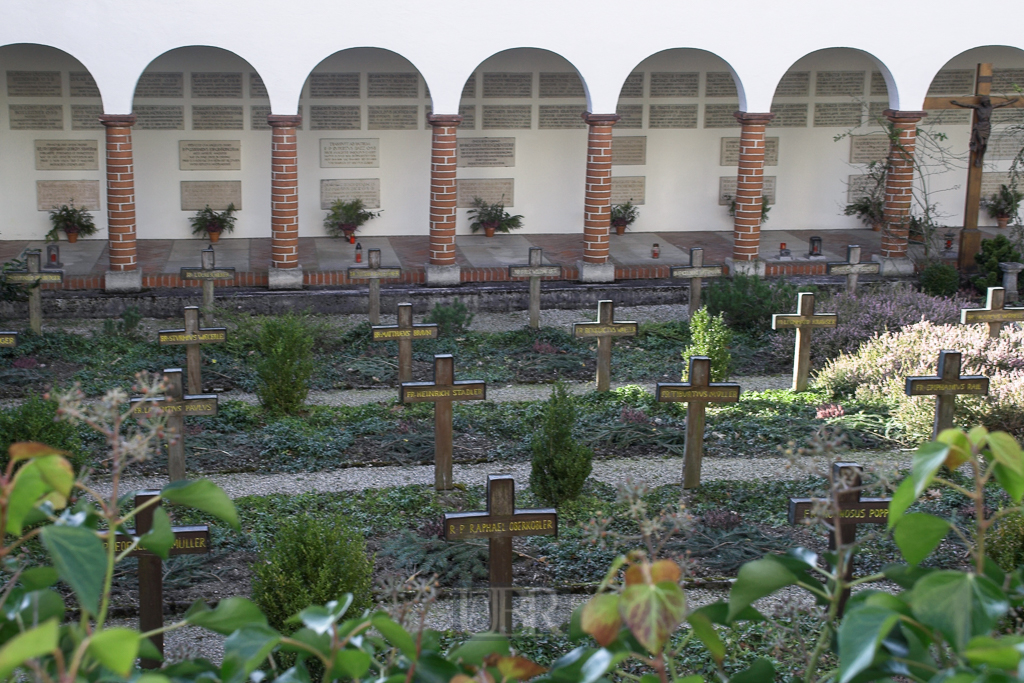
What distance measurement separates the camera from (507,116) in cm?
1532

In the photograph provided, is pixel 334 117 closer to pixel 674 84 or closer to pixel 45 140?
pixel 45 140

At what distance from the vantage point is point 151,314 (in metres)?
12.0

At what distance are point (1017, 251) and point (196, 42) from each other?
397 inches

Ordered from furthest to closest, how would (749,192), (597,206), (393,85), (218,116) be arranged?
(393,85) < (218,116) < (749,192) < (597,206)

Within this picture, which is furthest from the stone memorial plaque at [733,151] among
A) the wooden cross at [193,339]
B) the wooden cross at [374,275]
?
the wooden cross at [193,339]

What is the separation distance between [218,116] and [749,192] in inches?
279

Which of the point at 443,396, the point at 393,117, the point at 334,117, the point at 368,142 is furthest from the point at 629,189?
the point at 443,396

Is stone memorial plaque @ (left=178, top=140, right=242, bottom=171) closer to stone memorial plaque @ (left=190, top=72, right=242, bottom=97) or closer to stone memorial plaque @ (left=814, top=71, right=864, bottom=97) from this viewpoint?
stone memorial plaque @ (left=190, top=72, right=242, bottom=97)

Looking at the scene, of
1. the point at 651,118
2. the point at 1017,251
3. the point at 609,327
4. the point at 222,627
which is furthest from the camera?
the point at 651,118

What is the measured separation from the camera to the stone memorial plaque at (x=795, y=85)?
1582 cm

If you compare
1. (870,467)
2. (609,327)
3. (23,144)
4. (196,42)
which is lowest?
(870,467)

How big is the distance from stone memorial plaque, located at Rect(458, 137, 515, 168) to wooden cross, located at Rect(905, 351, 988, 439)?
29.7 feet

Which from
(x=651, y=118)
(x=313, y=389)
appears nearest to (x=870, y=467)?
(x=313, y=389)

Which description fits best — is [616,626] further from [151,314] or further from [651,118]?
[651,118]
